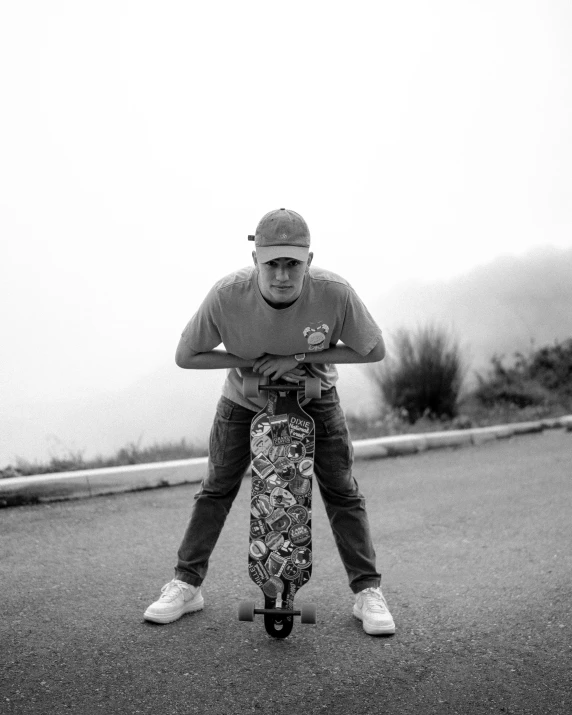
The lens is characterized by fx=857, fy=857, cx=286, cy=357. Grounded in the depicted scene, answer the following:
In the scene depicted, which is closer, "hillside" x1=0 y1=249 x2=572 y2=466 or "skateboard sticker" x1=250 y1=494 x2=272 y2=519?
"skateboard sticker" x1=250 y1=494 x2=272 y2=519

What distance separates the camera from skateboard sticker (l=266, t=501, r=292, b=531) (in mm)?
3518

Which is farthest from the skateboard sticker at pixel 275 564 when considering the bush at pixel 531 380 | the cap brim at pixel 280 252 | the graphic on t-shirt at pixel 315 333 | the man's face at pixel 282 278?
the bush at pixel 531 380

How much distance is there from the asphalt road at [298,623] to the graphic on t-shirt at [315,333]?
1.22m

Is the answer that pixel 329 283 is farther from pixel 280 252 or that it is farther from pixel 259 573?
pixel 259 573

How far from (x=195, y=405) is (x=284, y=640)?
5152 millimetres

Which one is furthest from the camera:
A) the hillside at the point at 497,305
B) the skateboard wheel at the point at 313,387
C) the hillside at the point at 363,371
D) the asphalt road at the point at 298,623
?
the hillside at the point at 497,305

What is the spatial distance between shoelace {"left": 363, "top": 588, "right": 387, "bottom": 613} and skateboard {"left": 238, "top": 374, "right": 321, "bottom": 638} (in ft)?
1.07

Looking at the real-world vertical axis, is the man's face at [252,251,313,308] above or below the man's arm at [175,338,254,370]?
above

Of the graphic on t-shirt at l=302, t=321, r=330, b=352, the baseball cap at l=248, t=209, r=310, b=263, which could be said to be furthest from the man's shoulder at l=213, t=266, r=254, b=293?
the graphic on t-shirt at l=302, t=321, r=330, b=352

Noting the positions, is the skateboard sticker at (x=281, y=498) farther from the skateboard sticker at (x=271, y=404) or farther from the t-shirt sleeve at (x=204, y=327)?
the t-shirt sleeve at (x=204, y=327)

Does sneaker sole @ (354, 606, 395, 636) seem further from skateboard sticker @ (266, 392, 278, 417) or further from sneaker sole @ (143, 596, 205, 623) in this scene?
skateboard sticker @ (266, 392, 278, 417)

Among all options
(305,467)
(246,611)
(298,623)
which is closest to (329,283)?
(305,467)

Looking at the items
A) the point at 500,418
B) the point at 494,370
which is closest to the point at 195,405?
the point at 500,418

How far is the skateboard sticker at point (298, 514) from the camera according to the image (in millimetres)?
3523
